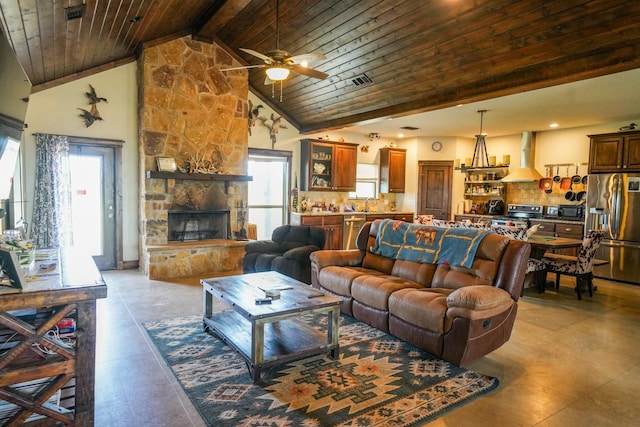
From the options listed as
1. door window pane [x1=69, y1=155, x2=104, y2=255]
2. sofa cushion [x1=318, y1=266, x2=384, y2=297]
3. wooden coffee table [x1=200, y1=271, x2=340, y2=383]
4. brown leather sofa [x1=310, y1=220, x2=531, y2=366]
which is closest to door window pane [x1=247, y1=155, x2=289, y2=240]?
door window pane [x1=69, y1=155, x2=104, y2=255]

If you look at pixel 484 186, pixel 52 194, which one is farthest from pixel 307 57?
pixel 484 186

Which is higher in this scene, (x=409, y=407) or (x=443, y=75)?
(x=443, y=75)

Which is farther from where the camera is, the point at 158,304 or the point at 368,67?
the point at 368,67

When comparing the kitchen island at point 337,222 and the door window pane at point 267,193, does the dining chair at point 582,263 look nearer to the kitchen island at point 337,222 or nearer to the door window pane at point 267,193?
the kitchen island at point 337,222

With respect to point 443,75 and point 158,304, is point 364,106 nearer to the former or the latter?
point 443,75

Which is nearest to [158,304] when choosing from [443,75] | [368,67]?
[368,67]

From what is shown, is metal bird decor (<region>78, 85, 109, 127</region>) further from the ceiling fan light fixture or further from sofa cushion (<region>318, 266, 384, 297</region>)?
sofa cushion (<region>318, 266, 384, 297</region>)

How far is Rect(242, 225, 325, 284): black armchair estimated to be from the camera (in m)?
4.97

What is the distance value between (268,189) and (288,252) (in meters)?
2.92

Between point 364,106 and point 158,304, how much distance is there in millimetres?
4328

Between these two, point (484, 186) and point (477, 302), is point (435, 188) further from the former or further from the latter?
point (477, 302)

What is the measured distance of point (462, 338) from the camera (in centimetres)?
283

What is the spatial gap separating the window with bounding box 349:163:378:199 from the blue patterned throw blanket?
4656mm

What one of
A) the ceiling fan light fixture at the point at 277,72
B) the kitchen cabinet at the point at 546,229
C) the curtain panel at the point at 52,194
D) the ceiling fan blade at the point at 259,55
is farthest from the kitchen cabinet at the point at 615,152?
the curtain panel at the point at 52,194
